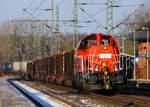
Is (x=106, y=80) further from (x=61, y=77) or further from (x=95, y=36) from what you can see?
(x=61, y=77)

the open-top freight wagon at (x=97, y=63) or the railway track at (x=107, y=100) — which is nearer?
the railway track at (x=107, y=100)

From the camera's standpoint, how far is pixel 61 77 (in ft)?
138

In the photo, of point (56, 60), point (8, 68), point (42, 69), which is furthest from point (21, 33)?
point (56, 60)

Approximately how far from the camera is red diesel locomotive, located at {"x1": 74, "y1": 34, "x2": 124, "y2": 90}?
86.9 ft

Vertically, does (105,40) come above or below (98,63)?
above

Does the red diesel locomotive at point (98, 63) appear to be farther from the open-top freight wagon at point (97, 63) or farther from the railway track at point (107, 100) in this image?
the railway track at point (107, 100)

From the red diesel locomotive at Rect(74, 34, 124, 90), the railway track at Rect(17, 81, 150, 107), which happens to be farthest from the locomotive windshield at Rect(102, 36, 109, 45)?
the railway track at Rect(17, 81, 150, 107)

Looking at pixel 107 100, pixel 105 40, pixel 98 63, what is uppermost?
pixel 105 40

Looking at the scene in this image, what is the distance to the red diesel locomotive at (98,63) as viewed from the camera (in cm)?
2648

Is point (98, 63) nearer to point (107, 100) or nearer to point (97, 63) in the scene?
point (97, 63)

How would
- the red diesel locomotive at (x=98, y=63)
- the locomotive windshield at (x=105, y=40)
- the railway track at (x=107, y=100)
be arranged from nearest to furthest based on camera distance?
the railway track at (x=107, y=100) < the red diesel locomotive at (x=98, y=63) < the locomotive windshield at (x=105, y=40)

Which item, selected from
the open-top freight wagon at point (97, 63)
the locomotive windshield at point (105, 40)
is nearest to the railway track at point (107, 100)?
the open-top freight wagon at point (97, 63)

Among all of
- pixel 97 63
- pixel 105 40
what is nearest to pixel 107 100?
pixel 97 63

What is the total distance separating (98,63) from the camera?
1078 inches
